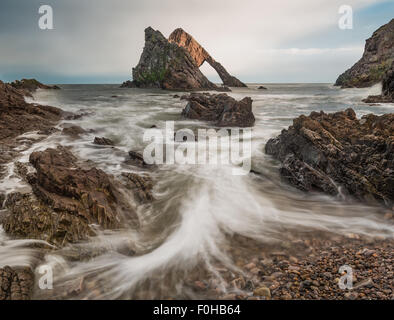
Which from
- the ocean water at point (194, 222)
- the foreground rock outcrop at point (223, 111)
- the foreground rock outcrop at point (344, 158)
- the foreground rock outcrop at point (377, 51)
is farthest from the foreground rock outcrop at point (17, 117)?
the foreground rock outcrop at point (377, 51)

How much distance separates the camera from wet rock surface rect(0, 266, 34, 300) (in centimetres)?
280

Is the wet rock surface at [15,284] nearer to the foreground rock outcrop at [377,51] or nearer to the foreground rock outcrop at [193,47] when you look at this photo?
the foreground rock outcrop at [377,51]

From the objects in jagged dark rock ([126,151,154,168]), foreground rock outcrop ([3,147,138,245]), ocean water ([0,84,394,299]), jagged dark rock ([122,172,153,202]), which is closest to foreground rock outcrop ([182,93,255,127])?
ocean water ([0,84,394,299])

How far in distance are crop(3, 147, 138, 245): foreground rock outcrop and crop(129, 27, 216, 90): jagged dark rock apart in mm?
58892

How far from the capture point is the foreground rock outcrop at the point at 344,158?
5.23 m

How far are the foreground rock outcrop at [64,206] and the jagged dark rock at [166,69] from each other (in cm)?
5889

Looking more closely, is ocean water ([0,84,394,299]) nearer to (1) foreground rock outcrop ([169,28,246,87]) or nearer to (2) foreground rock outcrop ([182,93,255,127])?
(2) foreground rock outcrop ([182,93,255,127])

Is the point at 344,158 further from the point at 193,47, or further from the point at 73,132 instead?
the point at 193,47

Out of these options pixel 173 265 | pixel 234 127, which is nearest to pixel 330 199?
pixel 173 265

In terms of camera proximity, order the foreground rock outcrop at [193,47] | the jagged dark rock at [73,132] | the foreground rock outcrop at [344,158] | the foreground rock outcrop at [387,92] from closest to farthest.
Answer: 1. the foreground rock outcrop at [344,158]
2. the jagged dark rock at [73,132]
3. the foreground rock outcrop at [387,92]
4. the foreground rock outcrop at [193,47]

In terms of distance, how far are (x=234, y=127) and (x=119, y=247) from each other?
9653 mm

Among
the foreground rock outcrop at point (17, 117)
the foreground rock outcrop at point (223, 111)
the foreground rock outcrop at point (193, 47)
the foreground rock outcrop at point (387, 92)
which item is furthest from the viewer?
the foreground rock outcrop at point (193, 47)

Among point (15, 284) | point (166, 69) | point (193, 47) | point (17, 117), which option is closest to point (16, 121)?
point (17, 117)

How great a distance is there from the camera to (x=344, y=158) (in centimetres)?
587
